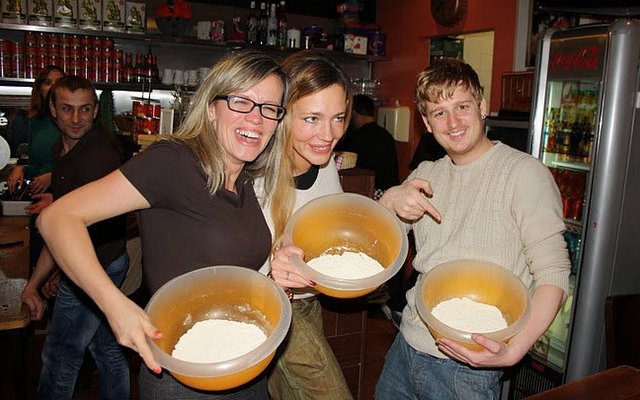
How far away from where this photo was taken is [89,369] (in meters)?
3.01

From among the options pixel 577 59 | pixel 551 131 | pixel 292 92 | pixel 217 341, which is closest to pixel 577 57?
pixel 577 59

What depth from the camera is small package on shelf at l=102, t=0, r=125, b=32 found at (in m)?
4.32

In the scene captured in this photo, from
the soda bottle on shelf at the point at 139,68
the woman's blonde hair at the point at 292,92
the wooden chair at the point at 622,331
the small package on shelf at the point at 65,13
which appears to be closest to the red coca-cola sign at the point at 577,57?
the wooden chair at the point at 622,331

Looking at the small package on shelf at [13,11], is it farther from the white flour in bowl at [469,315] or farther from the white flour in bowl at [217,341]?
the white flour in bowl at [469,315]

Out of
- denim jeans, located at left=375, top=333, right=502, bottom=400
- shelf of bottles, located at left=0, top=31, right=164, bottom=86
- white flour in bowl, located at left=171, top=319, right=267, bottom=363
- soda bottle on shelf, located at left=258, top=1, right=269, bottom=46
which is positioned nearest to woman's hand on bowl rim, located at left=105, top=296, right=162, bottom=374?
white flour in bowl, located at left=171, top=319, right=267, bottom=363

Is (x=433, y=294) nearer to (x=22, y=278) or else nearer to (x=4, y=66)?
(x=22, y=278)

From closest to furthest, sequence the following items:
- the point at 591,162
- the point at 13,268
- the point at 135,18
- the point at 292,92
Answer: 1. the point at 292,92
2. the point at 13,268
3. the point at 591,162
4. the point at 135,18

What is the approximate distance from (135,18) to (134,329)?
13.3 feet

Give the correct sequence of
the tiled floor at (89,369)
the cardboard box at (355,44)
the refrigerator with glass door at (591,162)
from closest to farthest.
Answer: the refrigerator with glass door at (591,162)
the tiled floor at (89,369)
the cardboard box at (355,44)

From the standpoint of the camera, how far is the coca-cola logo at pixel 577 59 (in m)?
2.47

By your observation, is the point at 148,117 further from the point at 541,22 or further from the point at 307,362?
the point at 541,22

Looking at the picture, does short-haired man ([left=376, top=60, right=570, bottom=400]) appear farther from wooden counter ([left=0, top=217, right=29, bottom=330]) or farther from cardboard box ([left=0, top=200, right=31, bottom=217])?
→ cardboard box ([left=0, top=200, right=31, bottom=217])

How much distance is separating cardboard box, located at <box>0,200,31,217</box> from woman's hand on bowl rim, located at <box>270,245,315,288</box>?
2.34 meters

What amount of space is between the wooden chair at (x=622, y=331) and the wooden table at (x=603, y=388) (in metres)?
0.43
